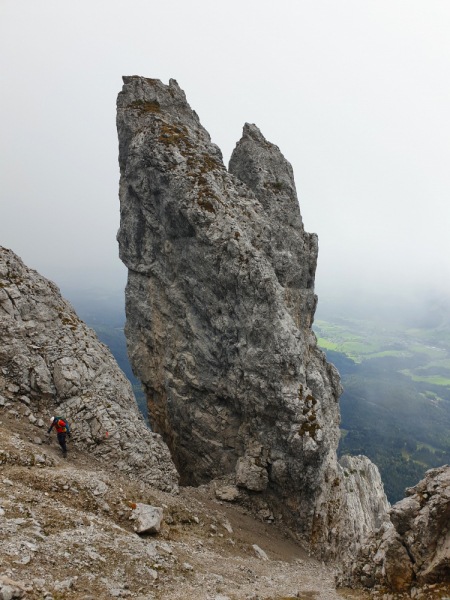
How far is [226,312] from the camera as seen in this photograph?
32.5 meters

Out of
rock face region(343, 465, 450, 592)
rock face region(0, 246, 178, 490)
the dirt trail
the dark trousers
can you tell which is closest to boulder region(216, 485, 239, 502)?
the dirt trail

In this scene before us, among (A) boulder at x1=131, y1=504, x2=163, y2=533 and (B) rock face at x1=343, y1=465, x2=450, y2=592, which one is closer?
(B) rock face at x1=343, y1=465, x2=450, y2=592

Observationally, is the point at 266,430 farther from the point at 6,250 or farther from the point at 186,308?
the point at 6,250

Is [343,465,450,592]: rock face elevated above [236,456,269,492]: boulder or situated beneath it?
elevated above

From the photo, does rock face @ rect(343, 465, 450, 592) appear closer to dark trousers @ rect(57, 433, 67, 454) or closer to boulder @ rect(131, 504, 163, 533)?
boulder @ rect(131, 504, 163, 533)

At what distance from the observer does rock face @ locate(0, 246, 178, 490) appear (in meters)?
23.9

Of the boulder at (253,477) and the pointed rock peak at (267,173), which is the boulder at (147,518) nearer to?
the boulder at (253,477)

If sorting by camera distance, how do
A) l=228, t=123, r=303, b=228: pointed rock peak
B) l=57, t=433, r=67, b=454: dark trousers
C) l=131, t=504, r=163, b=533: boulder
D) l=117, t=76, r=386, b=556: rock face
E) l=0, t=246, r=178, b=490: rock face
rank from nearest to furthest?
l=131, t=504, r=163, b=533: boulder
l=57, t=433, r=67, b=454: dark trousers
l=0, t=246, r=178, b=490: rock face
l=117, t=76, r=386, b=556: rock face
l=228, t=123, r=303, b=228: pointed rock peak

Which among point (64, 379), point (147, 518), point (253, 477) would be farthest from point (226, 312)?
point (147, 518)

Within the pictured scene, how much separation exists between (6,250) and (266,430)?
30648 mm

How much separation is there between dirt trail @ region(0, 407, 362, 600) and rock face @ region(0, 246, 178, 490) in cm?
165

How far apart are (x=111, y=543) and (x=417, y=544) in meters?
16.1

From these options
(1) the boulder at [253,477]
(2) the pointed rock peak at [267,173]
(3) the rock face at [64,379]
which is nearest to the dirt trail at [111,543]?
(3) the rock face at [64,379]

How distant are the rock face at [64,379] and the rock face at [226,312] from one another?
8947 mm
